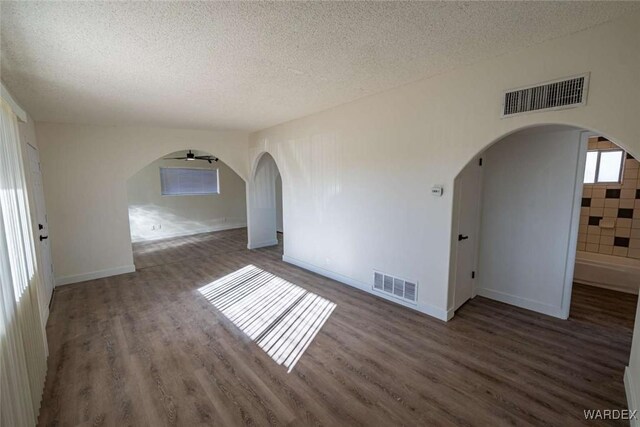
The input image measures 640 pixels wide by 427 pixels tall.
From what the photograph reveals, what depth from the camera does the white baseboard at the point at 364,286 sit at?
319cm

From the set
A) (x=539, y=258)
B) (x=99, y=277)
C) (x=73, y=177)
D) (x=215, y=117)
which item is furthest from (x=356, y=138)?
(x=99, y=277)

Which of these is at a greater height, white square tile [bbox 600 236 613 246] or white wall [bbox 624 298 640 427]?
white square tile [bbox 600 236 613 246]

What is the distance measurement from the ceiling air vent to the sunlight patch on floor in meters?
2.83

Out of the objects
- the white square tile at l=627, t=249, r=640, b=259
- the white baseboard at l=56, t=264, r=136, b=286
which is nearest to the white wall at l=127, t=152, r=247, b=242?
the white baseboard at l=56, t=264, r=136, b=286

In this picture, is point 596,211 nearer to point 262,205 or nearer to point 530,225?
point 530,225

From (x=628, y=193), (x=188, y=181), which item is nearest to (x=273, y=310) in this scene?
(x=628, y=193)

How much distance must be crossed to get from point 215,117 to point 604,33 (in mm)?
4409

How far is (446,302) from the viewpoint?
10.3 ft

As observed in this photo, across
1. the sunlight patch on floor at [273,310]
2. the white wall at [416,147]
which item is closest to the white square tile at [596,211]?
the white wall at [416,147]

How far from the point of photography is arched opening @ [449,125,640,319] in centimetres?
310

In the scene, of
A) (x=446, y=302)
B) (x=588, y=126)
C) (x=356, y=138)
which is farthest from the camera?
(x=356, y=138)

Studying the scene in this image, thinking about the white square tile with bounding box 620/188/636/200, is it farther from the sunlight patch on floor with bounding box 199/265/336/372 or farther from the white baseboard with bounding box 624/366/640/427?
the sunlight patch on floor with bounding box 199/265/336/372

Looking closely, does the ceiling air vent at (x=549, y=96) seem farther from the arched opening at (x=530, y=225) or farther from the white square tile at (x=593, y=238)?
the white square tile at (x=593, y=238)

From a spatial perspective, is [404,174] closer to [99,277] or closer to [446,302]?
[446,302]
